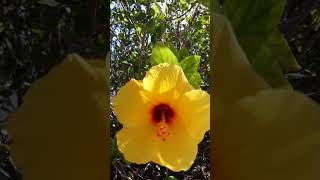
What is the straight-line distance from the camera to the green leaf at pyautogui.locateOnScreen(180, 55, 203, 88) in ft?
1.23

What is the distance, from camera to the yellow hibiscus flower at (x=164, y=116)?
0.35m

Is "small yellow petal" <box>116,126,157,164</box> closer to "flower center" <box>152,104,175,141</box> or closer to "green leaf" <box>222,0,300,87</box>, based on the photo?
"flower center" <box>152,104,175,141</box>

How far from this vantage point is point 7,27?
32 cm

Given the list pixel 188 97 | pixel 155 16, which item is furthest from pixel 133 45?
pixel 188 97

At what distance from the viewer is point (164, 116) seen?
14.3 inches

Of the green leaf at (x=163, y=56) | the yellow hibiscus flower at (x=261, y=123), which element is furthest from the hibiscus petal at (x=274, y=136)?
the green leaf at (x=163, y=56)

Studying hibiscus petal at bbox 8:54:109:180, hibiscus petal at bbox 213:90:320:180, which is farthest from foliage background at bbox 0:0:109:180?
hibiscus petal at bbox 213:90:320:180

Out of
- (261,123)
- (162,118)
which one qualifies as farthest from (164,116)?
(261,123)

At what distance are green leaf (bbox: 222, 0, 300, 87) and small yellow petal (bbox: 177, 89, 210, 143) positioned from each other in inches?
2.5

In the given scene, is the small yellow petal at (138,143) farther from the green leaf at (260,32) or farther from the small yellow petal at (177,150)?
the green leaf at (260,32)

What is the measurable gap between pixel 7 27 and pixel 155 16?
21cm

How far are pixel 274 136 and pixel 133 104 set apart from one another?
0.13 metres

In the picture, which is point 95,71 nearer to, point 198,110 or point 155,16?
point 198,110

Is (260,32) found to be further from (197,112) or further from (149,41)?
(149,41)
